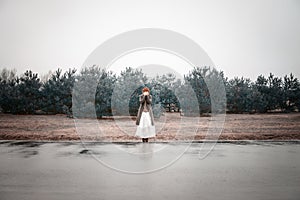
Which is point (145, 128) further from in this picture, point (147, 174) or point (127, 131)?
point (127, 131)

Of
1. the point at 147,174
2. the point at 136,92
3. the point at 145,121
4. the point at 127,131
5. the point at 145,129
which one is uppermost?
the point at 136,92

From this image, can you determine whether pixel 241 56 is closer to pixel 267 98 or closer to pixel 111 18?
pixel 267 98

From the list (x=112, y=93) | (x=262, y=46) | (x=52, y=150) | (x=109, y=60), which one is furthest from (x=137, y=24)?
(x=52, y=150)

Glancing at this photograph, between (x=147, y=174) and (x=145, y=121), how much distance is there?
180 inches

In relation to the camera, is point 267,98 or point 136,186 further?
point 267,98

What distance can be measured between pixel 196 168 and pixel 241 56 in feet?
67.4

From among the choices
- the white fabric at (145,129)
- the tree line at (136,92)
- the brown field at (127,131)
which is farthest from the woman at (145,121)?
the tree line at (136,92)

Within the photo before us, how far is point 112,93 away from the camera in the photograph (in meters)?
22.2

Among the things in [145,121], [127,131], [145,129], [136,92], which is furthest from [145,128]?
[136,92]

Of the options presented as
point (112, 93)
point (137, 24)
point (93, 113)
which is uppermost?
point (137, 24)

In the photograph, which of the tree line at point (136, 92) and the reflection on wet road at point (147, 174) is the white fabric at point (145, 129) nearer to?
the reflection on wet road at point (147, 174)

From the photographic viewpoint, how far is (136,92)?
2316 cm

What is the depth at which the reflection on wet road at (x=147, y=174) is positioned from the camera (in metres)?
4.00

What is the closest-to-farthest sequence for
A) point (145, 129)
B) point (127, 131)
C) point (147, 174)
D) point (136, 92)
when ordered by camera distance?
point (147, 174)
point (145, 129)
point (127, 131)
point (136, 92)
